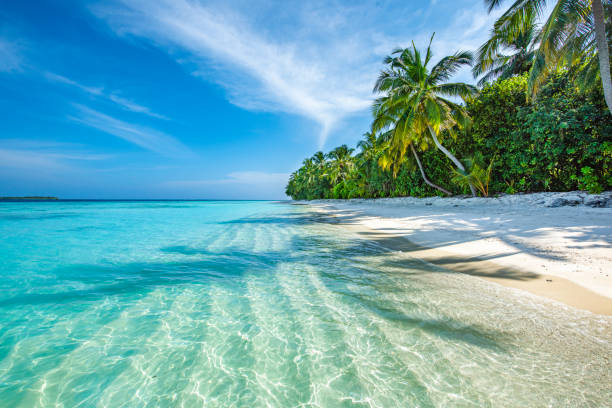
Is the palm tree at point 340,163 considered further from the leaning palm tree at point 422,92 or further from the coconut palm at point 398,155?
the leaning palm tree at point 422,92

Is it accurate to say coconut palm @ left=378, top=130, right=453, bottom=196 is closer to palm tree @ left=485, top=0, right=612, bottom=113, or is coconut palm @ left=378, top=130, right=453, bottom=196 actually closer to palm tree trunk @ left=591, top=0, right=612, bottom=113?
palm tree @ left=485, top=0, right=612, bottom=113

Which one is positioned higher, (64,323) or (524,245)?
(524,245)

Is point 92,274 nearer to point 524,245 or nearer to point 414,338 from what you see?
point 414,338

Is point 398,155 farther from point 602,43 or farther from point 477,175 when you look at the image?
point 602,43

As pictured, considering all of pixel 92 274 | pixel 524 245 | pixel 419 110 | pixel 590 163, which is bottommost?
pixel 92 274

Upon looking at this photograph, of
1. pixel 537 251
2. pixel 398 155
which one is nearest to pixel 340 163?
pixel 398 155

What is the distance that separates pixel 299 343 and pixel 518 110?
15182mm

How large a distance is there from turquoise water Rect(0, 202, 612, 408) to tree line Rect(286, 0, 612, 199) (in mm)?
10660

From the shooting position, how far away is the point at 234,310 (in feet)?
9.70

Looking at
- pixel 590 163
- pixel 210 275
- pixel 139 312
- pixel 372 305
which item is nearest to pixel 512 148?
pixel 590 163

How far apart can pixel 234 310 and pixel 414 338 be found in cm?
198

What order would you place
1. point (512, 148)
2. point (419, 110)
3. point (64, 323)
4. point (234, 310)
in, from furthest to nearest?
point (419, 110), point (512, 148), point (234, 310), point (64, 323)

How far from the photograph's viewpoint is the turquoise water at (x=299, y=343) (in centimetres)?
164

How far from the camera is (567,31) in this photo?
916 centimetres
